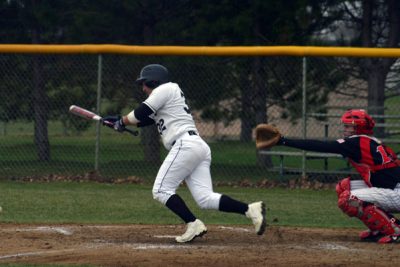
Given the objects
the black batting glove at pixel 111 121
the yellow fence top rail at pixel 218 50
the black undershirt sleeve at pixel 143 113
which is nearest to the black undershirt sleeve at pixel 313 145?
the black undershirt sleeve at pixel 143 113

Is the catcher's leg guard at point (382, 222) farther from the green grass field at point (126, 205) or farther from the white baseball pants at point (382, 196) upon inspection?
the green grass field at point (126, 205)

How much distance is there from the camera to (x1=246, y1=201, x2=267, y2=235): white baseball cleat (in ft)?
27.7

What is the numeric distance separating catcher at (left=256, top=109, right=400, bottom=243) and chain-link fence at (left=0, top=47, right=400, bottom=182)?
5.82 meters

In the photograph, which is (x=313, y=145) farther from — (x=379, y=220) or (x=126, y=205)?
(x=126, y=205)

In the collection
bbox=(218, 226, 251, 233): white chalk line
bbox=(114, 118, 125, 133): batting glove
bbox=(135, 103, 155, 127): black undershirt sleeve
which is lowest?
bbox=(218, 226, 251, 233): white chalk line

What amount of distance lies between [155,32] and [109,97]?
211 centimetres

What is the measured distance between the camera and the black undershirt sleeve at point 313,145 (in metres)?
8.31

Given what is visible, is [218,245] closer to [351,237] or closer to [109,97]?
[351,237]

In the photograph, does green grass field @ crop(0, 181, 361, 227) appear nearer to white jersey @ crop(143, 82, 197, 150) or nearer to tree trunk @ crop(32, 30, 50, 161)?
tree trunk @ crop(32, 30, 50, 161)

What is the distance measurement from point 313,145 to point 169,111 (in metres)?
1.38

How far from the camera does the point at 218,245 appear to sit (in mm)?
8375

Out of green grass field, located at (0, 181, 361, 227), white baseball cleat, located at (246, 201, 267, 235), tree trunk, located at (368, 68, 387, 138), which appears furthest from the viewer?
tree trunk, located at (368, 68, 387, 138)

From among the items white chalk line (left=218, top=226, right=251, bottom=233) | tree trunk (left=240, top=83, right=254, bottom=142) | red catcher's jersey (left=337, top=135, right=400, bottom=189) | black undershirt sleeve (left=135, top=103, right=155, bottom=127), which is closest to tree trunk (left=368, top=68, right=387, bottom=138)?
tree trunk (left=240, top=83, right=254, bottom=142)

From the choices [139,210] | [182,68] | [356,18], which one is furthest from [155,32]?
[139,210]
